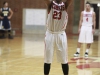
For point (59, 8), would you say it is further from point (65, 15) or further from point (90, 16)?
point (90, 16)

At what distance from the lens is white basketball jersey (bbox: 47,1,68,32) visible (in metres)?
4.93

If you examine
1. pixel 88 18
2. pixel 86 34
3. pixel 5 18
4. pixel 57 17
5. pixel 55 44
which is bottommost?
pixel 86 34

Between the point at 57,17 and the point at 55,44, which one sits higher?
the point at 57,17

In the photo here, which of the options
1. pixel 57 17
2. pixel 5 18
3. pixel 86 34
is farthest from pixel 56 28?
pixel 5 18

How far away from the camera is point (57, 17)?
4926 millimetres

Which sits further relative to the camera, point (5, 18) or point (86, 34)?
point (5, 18)

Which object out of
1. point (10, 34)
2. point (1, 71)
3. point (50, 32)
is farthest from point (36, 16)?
point (50, 32)

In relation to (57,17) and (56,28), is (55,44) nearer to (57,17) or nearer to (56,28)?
(56,28)

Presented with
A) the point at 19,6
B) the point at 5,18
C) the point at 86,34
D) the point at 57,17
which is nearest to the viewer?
the point at 57,17

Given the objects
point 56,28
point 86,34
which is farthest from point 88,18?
point 56,28

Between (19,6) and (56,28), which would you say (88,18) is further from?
(19,6)

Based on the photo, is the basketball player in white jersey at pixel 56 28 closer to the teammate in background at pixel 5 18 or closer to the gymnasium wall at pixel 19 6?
the teammate in background at pixel 5 18

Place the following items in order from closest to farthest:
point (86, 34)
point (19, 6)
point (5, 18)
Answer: point (86, 34) < point (5, 18) < point (19, 6)

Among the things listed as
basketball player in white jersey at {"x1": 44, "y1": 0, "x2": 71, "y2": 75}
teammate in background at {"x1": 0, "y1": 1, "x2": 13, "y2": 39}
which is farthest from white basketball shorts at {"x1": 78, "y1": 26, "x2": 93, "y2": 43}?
teammate in background at {"x1": 0, "y1": 1, "x2": 13, "y2": 39}
